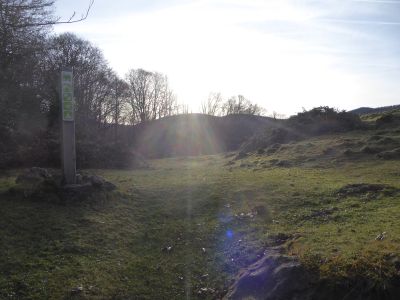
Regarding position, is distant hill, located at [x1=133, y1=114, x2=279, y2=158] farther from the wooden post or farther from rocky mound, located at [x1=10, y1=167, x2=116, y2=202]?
the wooden post

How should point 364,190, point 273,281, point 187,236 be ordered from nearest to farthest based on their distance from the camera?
point 273,281, point 187,236, point 364,190

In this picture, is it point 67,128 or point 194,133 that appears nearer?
point 67,128

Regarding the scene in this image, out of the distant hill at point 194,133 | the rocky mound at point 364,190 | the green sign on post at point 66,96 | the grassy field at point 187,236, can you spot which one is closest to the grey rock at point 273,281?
the grassy field at point 187,236

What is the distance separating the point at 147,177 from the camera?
16578mm

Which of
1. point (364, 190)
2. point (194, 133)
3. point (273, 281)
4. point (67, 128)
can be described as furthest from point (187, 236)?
point (194, 133)

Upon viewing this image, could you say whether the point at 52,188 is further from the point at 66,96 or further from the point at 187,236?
the point at 187,236

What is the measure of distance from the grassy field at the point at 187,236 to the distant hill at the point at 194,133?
37.0 metres

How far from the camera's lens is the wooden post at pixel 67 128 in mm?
10438

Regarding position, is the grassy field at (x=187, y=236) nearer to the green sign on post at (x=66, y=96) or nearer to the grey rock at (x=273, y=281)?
the grey rock at (x=273, y=281)

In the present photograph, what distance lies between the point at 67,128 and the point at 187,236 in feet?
15.2

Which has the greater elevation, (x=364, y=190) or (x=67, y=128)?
(x=67, y=128)

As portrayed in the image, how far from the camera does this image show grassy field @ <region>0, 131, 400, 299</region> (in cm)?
611

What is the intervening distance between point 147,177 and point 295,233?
979 cm

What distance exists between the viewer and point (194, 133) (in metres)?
55.1
